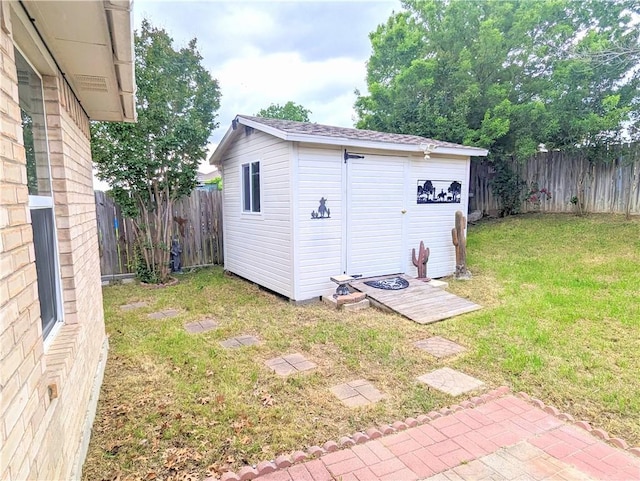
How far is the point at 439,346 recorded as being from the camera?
410 centimetres

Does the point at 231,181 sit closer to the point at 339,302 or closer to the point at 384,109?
the point at 339,302

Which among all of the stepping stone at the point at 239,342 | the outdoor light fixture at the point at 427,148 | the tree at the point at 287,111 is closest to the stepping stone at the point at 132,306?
the stepping stone at the point at 239,342

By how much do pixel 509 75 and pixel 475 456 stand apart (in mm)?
12404

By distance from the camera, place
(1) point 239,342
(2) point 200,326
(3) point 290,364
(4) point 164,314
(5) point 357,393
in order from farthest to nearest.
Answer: (4) point 164,314, (2) point 200,326, (1) point 239,342, (3) point 290,364, (5) point 357,393

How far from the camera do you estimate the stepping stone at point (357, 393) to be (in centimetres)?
299

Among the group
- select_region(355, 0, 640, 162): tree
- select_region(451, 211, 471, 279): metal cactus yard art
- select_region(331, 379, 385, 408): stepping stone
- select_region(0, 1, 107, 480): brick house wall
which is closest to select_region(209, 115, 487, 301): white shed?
select_region(451, 211, 471, 279): metal cactus yard art

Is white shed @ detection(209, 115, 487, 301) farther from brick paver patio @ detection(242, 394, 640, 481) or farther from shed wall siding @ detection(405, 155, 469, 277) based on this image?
brick paver patio @ detection(242, 394, 640, 481)

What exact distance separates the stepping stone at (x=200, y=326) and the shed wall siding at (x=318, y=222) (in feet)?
4.74

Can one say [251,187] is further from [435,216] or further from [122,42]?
[122,42]

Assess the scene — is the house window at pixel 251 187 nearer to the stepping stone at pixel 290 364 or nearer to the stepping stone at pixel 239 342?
the stepping stone at pixel 239 342

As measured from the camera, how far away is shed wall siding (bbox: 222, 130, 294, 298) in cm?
593

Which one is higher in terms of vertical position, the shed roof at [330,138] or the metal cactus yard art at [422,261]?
the shed roof at [330,138]

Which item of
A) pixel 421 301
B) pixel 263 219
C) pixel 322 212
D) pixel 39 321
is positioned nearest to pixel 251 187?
pixel 263 219

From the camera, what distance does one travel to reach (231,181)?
8.02 metres
